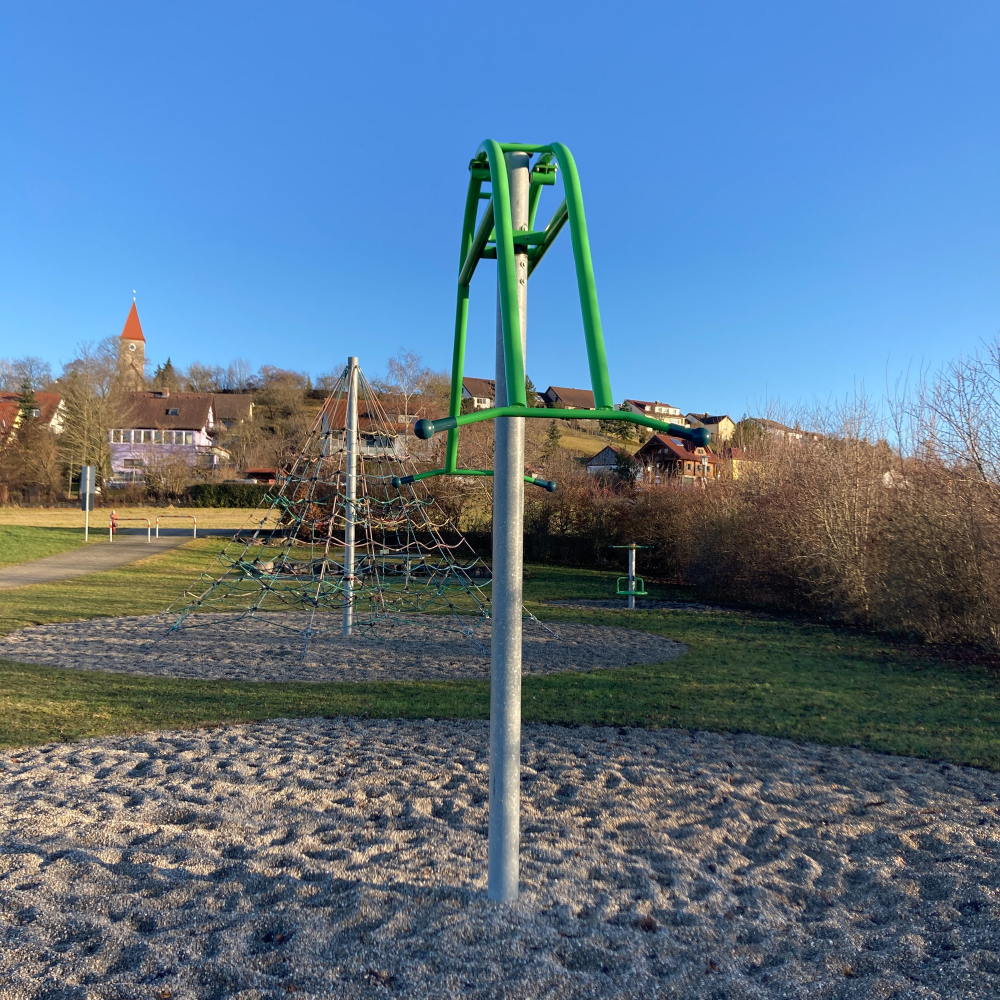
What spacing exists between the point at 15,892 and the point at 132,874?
39cm

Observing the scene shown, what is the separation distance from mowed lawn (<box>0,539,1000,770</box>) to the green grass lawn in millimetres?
13234

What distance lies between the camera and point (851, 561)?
1250 cm

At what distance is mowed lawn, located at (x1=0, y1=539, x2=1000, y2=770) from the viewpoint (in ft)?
18.6

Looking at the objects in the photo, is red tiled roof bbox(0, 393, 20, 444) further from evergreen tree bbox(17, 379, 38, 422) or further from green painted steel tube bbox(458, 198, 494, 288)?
green painted steel tube bbox(458, 198, 494, 288)

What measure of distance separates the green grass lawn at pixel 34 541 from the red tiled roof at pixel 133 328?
7079 cm

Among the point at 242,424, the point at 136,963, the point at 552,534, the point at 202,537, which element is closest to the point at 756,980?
the point at 136,963

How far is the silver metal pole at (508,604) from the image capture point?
2648 millimetres

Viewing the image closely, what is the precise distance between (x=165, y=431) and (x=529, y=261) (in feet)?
202

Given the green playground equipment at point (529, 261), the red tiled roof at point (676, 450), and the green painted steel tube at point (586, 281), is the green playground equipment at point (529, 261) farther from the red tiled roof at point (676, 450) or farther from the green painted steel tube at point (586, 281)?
the red tiled roof at point (676, 450)

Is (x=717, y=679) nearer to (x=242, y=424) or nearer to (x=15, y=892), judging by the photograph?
(x=15, y=892)

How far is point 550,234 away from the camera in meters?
2.64

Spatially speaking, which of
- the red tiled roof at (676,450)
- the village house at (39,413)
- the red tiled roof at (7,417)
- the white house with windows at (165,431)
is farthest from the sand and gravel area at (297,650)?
the village house at (39,413)

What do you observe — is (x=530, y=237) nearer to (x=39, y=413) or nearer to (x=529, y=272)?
(x=529, y=272)

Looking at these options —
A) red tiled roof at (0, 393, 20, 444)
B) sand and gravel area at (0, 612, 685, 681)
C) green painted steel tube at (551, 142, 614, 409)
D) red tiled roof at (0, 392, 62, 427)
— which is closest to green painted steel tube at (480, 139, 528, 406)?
green painted steel tube at (551, 142, 614, 409)
